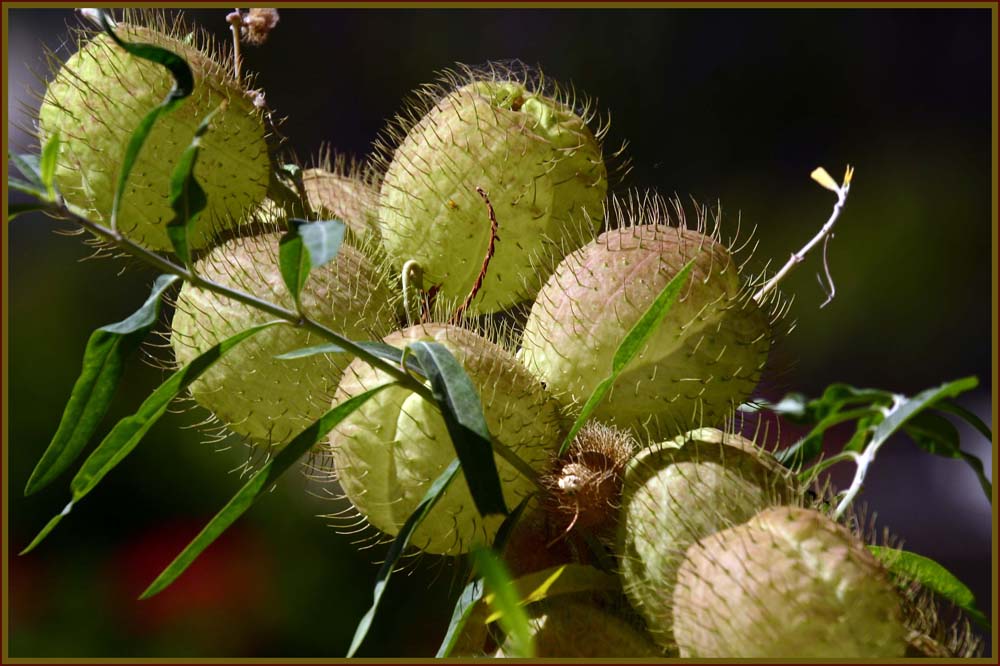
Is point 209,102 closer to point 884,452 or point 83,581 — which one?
point 83,581

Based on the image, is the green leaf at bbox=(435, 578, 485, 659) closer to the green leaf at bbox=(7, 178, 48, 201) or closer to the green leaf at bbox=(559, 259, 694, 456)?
the green leaf at bbox=(559, 259, 694, 456)

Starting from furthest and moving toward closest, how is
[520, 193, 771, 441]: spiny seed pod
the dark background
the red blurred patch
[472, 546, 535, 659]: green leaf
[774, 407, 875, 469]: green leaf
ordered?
the dark background, the red blurred patch, [774, 407, 875, 469]: green leaf, [520, 193, 771, 441]: spiny seed pod, [472, 546, 535, 659]: green leaf

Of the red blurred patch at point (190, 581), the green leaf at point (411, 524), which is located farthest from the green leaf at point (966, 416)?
the red blurred patch at point (190, 581)

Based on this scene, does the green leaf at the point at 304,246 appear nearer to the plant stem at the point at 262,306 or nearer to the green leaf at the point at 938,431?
the plant stem at the point at 262,306

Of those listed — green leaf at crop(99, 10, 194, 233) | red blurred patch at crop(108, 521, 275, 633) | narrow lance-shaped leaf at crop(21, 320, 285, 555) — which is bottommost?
red blurred patch at crop(108, 521, 275, 633)

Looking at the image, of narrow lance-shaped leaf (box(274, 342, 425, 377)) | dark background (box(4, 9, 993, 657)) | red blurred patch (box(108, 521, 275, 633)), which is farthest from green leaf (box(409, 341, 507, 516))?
dark background (box(4, 9, 993, 657))

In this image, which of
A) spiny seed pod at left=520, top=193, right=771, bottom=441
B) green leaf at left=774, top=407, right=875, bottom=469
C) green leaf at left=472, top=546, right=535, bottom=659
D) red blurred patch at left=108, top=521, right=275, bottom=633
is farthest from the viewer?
red blurred patch at left=108, top=521, right=275, bottom=633
